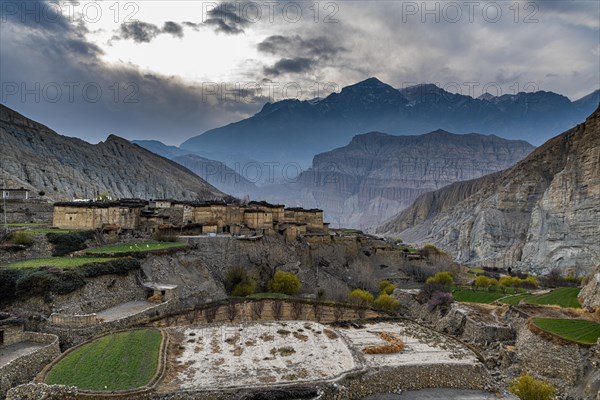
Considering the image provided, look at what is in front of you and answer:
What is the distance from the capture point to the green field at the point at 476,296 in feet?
117

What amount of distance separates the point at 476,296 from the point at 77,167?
3122 inches

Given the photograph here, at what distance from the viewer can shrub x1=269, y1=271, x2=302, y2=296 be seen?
3588cm

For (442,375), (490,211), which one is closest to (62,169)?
(442,375)

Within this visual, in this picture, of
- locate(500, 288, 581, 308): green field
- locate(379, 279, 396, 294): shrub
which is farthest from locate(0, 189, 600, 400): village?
locate(379, 279, 396, 294): shrub

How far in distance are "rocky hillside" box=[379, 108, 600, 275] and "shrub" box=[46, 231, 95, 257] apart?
207 feet

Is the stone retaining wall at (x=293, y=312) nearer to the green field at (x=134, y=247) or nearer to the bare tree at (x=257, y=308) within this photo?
the bare tree at (x=257, y=308)

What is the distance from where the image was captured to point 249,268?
38656mm

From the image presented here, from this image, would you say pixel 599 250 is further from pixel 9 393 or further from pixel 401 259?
pixel 9 393

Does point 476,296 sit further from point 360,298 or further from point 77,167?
point 77,167

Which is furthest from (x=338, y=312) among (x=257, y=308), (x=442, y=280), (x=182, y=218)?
(x=182, y=218)

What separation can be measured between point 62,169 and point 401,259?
6103 cm

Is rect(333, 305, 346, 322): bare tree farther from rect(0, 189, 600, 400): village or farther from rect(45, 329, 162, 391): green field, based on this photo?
rect(45, 329, 162, 391): green field

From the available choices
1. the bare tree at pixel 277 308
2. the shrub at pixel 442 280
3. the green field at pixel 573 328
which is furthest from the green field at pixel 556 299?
the bare tree at pixel 277 308

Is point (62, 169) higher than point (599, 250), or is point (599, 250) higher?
point (62, 169)
